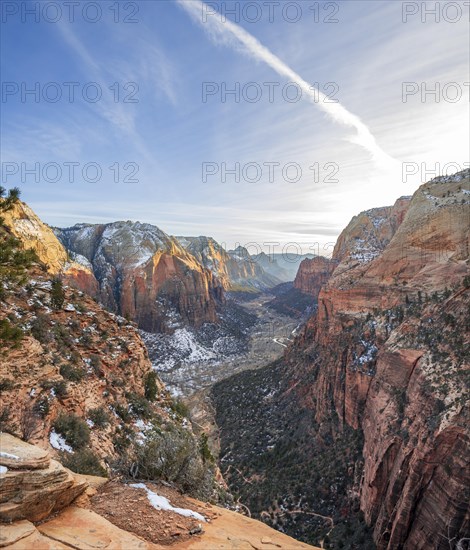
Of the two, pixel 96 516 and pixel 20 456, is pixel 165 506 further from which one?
pixel 20 456

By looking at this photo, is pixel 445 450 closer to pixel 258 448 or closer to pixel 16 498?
pixel 16 498

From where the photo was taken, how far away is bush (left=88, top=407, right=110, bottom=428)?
755 inches

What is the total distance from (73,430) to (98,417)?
3.36 m

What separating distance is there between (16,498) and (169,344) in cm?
8838

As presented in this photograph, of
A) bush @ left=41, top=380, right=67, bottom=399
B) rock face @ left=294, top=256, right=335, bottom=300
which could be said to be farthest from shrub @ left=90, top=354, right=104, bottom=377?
rock face @ left=294, top=256, right=335, bottom=300

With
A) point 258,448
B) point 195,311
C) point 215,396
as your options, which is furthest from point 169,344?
point 258,448

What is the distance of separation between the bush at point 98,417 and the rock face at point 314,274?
14899cm

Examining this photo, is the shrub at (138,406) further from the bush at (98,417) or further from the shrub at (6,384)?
the shrub at (6,384)

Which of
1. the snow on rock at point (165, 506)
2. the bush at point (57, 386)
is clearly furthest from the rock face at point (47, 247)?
the snow on rock at point (165, 506)

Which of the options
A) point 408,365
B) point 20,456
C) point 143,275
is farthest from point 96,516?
point 143,275

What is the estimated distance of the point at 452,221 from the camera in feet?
122

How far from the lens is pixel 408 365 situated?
2592cm

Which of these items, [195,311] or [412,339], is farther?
[195,311]

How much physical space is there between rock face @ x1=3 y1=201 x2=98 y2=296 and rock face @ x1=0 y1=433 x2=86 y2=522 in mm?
40888
